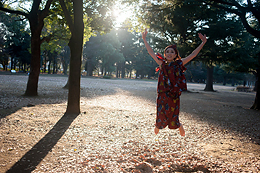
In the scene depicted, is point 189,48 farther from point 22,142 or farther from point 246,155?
point 22,142

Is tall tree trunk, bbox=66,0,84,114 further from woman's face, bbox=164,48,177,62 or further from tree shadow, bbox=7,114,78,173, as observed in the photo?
woman's face, bbox=164,48,177,62

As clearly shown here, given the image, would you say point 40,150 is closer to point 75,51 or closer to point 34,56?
point 75,51

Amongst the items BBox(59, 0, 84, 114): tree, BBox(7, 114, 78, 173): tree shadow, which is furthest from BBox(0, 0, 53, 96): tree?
BBox(7, 114, 78, 173): tree shadow

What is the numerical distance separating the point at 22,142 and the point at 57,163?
4.69 ft

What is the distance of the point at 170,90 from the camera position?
11.7 feet

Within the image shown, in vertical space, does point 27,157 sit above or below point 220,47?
below

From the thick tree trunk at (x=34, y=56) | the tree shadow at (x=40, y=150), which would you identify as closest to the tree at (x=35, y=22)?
the thick tree trunk at (x=34, y=56)

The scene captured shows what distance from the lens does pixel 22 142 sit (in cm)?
441

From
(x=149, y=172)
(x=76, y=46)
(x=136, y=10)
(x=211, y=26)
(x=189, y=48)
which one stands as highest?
(x=211, y=26)

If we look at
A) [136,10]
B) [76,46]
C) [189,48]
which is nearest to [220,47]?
[189,48]

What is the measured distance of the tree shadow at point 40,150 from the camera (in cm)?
329

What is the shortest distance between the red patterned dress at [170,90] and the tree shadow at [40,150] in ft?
8.03

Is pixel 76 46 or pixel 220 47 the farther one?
pixel 220 47

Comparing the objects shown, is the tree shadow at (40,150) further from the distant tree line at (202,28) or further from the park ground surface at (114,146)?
the distant tree line at (202,28)
